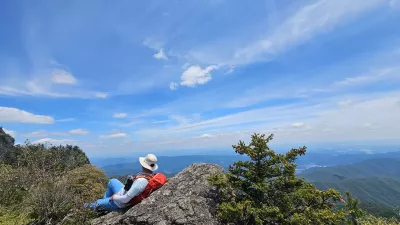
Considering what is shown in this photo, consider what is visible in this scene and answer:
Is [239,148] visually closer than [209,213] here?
No

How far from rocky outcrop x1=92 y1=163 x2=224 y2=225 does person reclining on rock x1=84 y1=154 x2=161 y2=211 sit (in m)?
0.33

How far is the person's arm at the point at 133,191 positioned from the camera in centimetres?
652

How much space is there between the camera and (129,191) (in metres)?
6.50

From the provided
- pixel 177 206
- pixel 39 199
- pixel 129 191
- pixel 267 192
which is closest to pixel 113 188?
pixel 129 191

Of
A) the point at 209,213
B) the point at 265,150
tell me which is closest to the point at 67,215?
the point at 209,213

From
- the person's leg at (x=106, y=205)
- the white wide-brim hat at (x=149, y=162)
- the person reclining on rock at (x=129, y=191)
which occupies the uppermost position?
the white wide-brim hat at (x=149, y=162)

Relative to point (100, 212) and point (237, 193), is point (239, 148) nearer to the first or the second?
point (237, 193)

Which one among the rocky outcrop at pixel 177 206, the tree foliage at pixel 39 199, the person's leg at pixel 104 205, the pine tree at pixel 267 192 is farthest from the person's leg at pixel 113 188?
the pine tree at pixel 267 192

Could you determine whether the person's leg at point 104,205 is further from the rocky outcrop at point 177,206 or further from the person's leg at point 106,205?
the rocky outcrop at point 177,206

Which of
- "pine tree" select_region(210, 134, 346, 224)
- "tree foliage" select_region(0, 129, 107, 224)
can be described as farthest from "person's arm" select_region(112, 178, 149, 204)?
"pine tree" select_region(210, 134, 346, 224)

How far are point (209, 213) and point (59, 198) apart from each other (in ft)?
13.6

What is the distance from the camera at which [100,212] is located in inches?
276

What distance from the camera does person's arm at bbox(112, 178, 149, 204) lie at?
21.4 feet

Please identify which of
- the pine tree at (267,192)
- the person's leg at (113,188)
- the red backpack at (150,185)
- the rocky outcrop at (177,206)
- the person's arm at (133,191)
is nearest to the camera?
the pine tree at (267,192)
